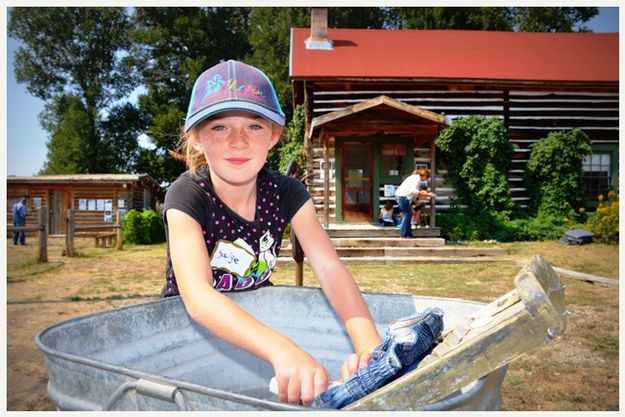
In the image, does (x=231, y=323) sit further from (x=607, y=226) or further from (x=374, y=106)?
(x=607, y=226)

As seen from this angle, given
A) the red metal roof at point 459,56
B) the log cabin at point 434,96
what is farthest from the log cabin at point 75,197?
the red metal roof at point 459,56

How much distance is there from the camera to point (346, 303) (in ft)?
4.42

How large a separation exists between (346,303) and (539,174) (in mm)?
12837

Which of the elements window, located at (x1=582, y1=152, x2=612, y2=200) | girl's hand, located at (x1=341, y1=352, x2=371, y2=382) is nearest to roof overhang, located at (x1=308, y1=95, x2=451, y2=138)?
window, located at (x1=582, y1=152, x2=612, y2=200)

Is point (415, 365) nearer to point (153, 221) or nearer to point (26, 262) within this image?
point (26, 262)

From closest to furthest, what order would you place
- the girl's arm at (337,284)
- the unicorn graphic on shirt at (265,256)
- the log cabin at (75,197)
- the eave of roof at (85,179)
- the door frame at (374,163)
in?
the girl's arm at (337,284)
the unicorn graphic on shirt at (265,256)
the door frame at (374,163)
the eave of roof at (85,179)
the log cabin at (75,197)

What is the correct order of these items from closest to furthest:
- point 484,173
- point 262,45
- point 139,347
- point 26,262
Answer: point 139,347
point 26,262
point 484,173
point 262,45

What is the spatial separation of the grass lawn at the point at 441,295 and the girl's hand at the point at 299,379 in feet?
6.68

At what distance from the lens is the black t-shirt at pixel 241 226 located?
1.47m

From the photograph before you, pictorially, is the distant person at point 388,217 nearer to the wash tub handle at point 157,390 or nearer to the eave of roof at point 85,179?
the eave of roof at point 85,179

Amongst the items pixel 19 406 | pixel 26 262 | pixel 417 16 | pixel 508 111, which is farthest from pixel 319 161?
pixel 417 16

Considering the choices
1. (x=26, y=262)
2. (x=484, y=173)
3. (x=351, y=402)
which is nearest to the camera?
(x=351, y=402)

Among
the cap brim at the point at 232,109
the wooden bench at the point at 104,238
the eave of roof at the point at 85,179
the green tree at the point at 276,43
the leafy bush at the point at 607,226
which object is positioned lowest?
the wooden bench at the point at 104,238

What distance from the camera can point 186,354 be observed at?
4.75ft
